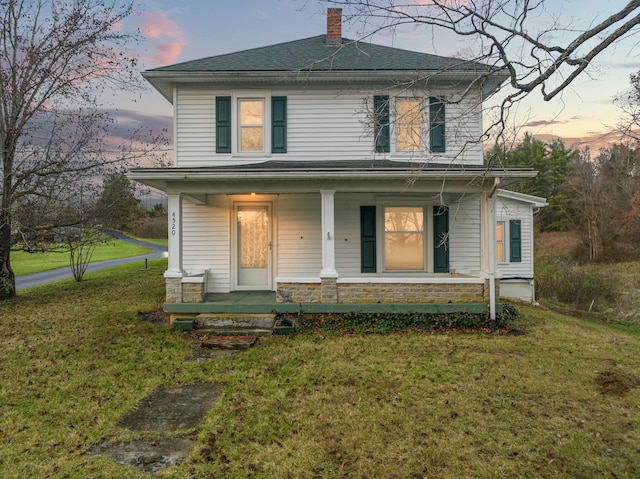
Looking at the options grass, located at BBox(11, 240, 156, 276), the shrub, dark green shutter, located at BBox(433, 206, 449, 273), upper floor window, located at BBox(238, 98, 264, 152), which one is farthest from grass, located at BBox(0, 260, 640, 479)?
grass, located at BBox(11, 240, 156, 276)

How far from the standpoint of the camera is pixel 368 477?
2918mm

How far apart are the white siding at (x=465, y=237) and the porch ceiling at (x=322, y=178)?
69.9 inches

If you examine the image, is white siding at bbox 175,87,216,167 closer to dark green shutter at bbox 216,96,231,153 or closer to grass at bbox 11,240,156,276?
dark green shutter at bbox 216,96,231,153

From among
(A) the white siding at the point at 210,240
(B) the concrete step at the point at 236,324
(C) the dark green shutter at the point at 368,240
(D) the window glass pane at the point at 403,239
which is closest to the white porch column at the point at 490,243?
(D) the window glass pane at the point at 403,239

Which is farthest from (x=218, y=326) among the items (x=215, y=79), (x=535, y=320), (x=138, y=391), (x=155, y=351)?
(x=535, y=320)

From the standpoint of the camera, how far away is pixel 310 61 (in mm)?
9031

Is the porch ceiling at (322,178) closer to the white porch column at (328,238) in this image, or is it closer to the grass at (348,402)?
the white porch column at (328,238)

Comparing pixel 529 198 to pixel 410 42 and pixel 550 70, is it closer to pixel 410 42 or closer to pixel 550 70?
pixel 410 42

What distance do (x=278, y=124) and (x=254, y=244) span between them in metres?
3.02

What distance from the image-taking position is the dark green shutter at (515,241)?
12.4m

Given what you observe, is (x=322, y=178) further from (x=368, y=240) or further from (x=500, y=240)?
(x=500, y=240)

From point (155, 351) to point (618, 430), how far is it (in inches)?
243

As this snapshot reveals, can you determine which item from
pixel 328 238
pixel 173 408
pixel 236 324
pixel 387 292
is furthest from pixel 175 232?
pixel 387 292

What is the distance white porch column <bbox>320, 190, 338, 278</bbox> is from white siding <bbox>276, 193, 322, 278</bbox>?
154cm
